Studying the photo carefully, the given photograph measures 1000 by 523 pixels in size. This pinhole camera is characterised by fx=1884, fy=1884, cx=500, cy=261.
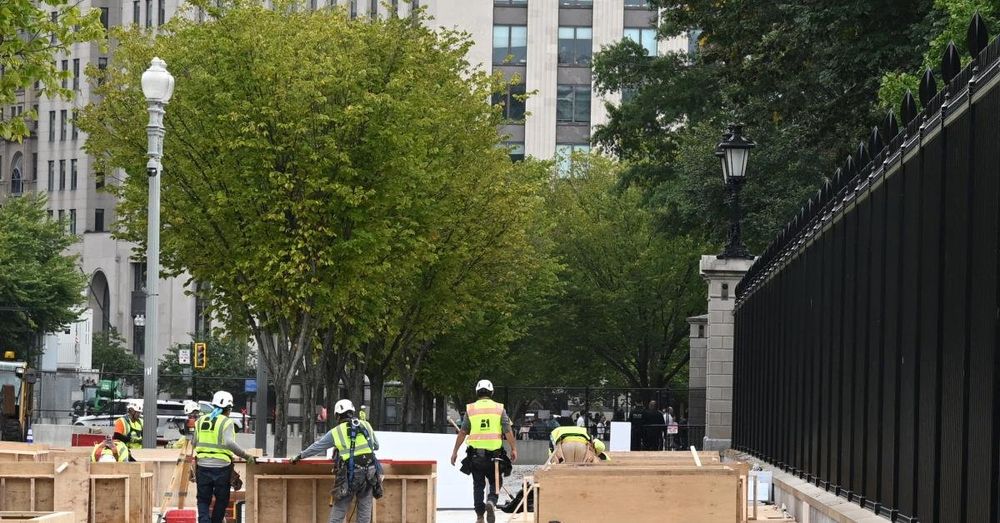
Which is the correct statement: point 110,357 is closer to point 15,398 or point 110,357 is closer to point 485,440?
point 15,398

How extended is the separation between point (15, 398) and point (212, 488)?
38188 millimetres

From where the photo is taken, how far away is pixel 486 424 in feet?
75.4

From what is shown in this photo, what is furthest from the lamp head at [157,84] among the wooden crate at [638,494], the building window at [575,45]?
the building window at [575,45]

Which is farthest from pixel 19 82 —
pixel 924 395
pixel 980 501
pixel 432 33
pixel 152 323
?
pixel 432 33

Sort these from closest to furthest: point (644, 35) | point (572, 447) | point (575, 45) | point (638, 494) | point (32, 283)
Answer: point (638, 494)
point (572, 447)
point (32, 283)
point (644, 35)
point (575, 45)

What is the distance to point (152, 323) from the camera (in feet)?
92.1

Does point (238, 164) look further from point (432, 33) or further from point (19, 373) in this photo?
point (19, 373)

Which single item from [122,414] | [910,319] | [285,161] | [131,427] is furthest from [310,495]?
[122,414]

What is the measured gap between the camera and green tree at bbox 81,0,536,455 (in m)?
39.0

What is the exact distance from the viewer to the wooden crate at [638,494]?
17.3 meters

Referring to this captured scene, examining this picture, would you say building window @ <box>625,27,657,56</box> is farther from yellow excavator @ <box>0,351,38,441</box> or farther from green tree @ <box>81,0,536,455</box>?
green tree @ <box>81,0,536,455</box>

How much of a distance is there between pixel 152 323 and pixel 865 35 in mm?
14878

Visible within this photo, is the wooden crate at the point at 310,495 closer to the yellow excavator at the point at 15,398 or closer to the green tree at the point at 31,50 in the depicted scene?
the green tree at the point at 31,50

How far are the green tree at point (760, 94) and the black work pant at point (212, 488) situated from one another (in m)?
14.8
